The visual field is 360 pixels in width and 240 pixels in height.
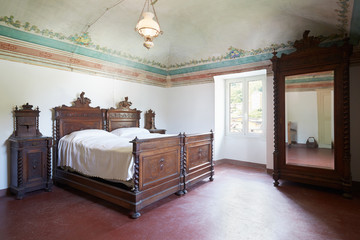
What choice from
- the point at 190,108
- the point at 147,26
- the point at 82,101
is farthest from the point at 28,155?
the point at 190,108

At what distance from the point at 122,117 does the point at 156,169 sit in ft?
9.11

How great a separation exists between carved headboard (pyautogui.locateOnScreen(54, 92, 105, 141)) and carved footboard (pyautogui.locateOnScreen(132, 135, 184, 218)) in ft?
7.82

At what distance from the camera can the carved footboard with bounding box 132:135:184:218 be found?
116 inches

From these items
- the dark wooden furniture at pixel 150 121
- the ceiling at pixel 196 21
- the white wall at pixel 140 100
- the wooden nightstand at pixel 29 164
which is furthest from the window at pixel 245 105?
the wooden nightstand at pixel 29 164

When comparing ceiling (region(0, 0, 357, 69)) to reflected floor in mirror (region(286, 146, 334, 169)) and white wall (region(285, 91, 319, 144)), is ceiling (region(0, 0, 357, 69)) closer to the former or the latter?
white wall (region(285, 91, 319, 144))

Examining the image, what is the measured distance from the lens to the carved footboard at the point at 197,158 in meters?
3.89

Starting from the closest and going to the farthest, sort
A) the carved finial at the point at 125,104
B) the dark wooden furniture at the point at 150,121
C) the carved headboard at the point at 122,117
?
the carved headboard at the point at 122,117 < the carved finial at the point at 125,104 < the dark wooden furniture at the point at 150,121

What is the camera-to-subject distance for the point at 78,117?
4738 millimetres

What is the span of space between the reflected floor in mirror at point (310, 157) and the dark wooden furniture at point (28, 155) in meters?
4.63

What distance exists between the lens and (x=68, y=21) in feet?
13.7

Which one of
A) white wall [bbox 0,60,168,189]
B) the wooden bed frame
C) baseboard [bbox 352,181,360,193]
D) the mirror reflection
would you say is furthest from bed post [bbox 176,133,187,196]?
baseboard [bbox 352,181,360,193]

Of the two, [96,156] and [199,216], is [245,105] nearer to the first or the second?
[199,216]

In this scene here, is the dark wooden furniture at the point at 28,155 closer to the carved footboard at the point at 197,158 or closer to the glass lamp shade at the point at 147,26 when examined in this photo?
the carved footboard at the point at 197,158

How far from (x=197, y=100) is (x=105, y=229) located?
4.58m
